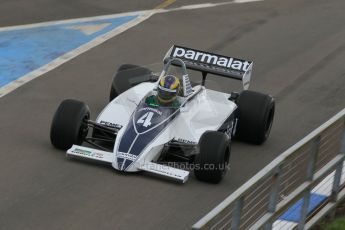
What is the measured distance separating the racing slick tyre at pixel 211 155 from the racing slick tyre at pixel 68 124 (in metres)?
1.78

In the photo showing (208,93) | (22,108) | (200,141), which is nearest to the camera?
(200,141)

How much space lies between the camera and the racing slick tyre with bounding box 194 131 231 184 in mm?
12633

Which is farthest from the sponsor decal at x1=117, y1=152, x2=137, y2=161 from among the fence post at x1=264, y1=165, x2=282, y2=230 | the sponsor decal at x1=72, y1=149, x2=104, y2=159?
the fence post at x1=264, y1=165, x2=282, y2=230

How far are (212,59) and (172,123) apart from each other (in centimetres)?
212

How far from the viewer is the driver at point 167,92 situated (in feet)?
44.8

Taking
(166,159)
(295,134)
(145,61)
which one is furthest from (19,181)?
(145,61)

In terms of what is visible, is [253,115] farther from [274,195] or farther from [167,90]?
[274,195]

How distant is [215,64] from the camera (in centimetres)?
1517

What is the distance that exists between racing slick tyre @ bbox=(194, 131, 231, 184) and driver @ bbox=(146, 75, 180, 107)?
1075 millimetres

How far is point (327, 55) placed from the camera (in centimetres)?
1972

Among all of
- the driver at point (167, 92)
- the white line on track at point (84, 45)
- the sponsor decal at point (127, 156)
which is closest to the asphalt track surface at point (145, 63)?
the white line on track at point (84, 45)

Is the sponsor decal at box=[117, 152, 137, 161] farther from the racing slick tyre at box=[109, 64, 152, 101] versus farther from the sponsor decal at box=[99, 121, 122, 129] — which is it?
the racing slick tyre at box=[109, 64, 152, 101]

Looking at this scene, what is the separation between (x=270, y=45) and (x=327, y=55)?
1213mm

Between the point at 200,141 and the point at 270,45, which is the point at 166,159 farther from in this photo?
the point at 270,45
